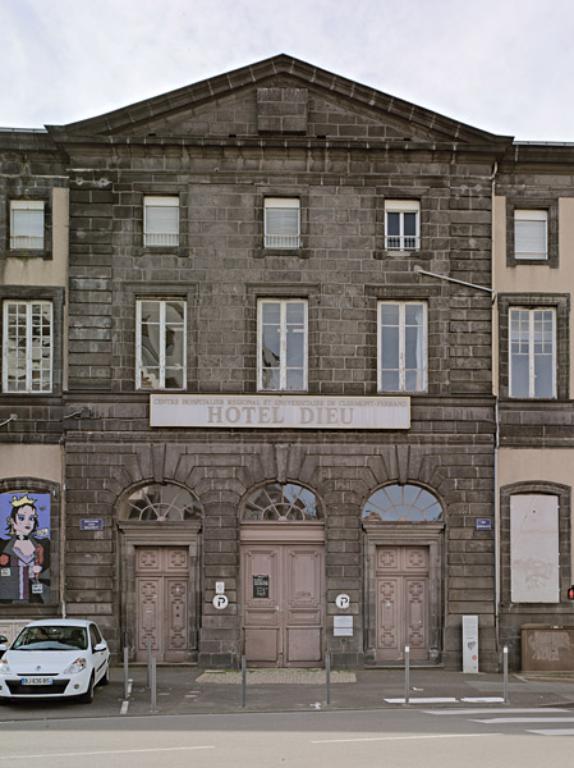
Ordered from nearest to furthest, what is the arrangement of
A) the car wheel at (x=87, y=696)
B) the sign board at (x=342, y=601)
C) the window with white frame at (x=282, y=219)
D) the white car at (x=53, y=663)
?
1. the white car at (x=53, y=663)
2. the car wheel at (x=87, y=696)
3. the sign board at (x=342, y=601)
4. the window with white frame at (x=282, y=219)

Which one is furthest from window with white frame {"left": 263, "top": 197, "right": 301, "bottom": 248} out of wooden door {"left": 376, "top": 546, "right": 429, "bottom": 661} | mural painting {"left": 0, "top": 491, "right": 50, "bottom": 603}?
mural painting {"left": 0, "top": 491, "right": 50, "bottom": 603}

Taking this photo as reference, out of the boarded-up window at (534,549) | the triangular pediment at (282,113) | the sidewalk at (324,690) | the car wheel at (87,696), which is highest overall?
the triangular pediment at (282,113)

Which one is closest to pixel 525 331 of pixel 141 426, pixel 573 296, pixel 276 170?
pixel 573 296

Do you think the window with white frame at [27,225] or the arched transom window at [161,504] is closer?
the arched transom window at [161,504]

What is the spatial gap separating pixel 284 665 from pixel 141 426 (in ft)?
18.8

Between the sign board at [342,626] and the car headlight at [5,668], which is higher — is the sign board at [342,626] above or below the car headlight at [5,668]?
below

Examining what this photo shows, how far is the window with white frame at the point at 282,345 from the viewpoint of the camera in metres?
25.0

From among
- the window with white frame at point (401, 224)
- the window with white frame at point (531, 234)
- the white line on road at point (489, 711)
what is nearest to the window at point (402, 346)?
the window with white frame at point (401, 224)

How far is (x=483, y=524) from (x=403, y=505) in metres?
1.70

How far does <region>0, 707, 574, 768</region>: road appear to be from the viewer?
13.1 meters

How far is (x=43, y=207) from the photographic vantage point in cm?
2517

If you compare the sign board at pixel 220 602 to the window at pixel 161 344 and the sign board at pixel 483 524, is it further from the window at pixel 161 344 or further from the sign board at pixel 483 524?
the sign board at pixel 483 524

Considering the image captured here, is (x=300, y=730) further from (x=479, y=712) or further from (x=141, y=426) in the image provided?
(x=141, y=426)

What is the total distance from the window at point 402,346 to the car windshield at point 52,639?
845cm
